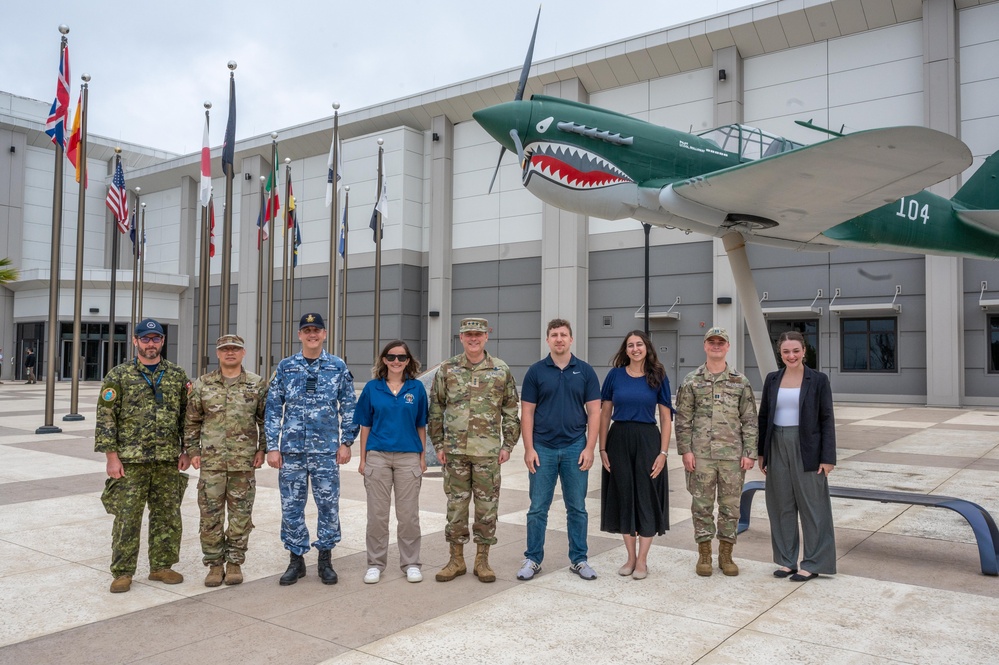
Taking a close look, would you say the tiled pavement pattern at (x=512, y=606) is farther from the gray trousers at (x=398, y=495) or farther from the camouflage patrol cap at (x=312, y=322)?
the camouflage patrol cap at (x=312, y=322)

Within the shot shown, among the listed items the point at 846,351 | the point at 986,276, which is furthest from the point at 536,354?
the point at 986,276

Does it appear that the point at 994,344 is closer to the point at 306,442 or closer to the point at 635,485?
the point at 635,485

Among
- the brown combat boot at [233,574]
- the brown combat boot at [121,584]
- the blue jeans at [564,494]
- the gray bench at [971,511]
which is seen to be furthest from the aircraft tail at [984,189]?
the brown combat boot at [121,584]

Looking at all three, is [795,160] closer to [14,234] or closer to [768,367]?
[768,367]

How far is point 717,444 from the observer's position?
5.09m

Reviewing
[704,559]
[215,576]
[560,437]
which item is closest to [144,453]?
[215,576]

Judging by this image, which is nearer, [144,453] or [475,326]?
[144,453]

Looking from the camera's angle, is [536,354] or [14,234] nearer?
[536,354]

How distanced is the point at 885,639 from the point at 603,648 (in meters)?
1.53

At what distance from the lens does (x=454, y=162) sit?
1224 inches

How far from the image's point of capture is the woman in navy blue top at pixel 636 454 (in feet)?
16.4

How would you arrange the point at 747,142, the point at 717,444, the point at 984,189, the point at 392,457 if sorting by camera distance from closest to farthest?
the point at 392,457 → the point at 717,444 → the point at 747,142 → the point at 984,189

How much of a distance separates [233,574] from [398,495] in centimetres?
120

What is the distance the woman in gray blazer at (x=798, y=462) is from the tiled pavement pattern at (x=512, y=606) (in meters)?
0.21
